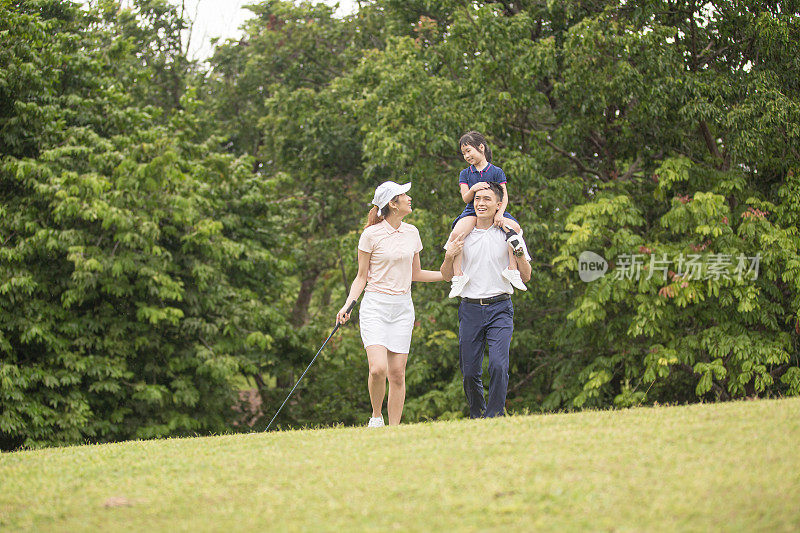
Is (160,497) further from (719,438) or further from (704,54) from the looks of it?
(704,54)

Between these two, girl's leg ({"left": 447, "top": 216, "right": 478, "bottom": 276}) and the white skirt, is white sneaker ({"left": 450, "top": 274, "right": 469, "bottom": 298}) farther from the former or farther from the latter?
the white skirt

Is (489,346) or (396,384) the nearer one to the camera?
(489,346)

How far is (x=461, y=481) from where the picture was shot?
4.91m

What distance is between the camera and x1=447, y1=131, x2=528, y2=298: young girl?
737cm

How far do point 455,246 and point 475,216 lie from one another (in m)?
0.41

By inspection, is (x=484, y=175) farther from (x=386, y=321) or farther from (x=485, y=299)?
(x=386, y=321)

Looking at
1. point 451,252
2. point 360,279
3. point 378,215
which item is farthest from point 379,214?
point 451,252

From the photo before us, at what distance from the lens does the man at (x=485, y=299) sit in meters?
7.38

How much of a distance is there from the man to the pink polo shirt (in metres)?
0.38

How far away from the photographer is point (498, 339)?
7.32m

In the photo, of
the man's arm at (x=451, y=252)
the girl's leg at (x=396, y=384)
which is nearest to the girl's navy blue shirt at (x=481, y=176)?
the man's arm at (x=451, y=252)

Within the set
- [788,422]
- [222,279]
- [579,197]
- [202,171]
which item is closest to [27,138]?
[202,171]

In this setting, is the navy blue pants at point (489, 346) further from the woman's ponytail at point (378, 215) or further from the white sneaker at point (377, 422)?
the woman's ponytail at point (378, 215)

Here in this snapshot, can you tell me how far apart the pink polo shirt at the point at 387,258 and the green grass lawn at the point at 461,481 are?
1308 mm
